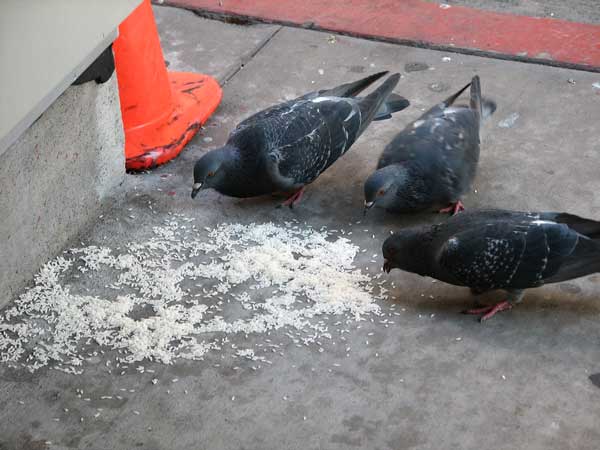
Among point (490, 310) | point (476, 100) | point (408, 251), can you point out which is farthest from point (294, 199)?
point (490, 310)

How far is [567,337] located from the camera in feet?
12.7

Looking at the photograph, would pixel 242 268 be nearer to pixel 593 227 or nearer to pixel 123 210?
pixel 123 210

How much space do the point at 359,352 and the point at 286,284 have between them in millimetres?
537

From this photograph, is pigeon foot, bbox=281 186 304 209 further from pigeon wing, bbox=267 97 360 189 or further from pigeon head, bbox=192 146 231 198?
pigeon head, bbox=192 146 231 198

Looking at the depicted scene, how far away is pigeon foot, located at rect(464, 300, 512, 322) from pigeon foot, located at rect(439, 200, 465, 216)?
2.45 feet

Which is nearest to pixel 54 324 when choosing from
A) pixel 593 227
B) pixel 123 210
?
pixel 123 210

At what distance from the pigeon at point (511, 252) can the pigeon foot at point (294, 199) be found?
0.94m

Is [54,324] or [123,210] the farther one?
[123,210]

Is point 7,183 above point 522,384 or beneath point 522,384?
above

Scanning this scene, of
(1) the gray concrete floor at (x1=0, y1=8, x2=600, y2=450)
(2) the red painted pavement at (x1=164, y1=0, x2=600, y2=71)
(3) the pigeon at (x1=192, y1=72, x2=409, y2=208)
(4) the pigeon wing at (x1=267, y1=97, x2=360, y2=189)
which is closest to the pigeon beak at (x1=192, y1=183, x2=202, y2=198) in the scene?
(3) the pigeon at (x1=192, y1=72, x2=409, y2=208)

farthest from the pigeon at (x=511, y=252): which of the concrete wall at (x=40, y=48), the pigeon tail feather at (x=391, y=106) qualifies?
the concrete wall at (x=40, y=48)

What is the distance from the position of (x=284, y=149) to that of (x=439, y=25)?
2195 millimetres

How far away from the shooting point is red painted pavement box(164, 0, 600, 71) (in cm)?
606

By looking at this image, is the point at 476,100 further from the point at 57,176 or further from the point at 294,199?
the point at 57,176
